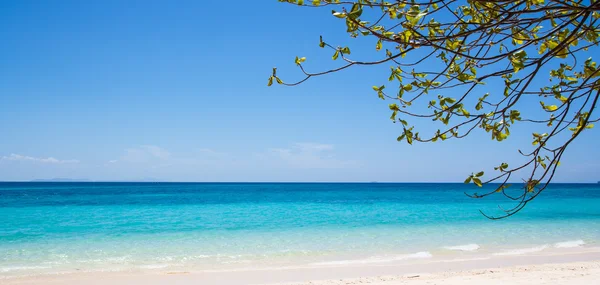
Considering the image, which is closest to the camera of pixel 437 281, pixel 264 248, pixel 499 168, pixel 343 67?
pixel 343 67

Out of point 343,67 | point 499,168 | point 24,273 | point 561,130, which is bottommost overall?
point 24,273

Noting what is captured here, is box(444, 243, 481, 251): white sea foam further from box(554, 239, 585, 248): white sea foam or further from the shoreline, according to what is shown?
box(554, 239, 585, 248): white sea foam

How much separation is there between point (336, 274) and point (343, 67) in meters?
8.08

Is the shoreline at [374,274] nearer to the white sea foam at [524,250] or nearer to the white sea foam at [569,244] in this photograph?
the white sea foam at [524,250]

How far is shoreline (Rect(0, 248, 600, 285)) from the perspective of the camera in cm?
878

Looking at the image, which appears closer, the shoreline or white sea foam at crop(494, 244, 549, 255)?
the shoreline

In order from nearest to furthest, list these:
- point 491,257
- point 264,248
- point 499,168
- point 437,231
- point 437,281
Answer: point 499,168
point 437,281
point 491,257
point 264,248
point 437,231

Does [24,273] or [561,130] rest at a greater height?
[561,130]

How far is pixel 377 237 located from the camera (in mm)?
15172

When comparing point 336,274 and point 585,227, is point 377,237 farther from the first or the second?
point 585,227

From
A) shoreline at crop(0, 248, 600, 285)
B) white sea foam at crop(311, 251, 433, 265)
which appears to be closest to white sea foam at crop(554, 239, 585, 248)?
shoreline at crop(0, 248, 600, 285)

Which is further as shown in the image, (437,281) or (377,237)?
(377,237)

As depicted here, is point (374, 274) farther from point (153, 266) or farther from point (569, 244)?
point (569, 244)

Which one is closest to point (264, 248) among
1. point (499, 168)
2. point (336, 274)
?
point (336, 274)
